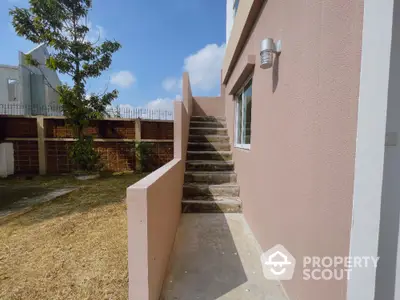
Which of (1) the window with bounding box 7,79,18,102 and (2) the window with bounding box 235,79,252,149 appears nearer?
(2) the window with bounding box 235,79,252,149

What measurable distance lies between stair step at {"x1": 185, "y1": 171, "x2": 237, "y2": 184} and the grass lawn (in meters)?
1.68

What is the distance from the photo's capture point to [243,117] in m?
4.64

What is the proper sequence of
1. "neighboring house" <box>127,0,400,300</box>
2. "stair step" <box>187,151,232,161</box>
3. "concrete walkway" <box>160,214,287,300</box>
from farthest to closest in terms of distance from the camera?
"stair step" <box>187,151,232,161</box>
"concrete walkway" <box>160,214,287,300</box>
"neighboring house" <box>127,0,400,300</box>

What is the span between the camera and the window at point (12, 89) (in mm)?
11297

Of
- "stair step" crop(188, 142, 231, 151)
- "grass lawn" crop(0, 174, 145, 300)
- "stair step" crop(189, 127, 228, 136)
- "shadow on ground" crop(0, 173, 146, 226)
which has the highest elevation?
"stair step" crop(189, 127, 228, 136)

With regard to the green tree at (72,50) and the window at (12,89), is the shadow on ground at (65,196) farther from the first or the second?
the window at (12,89)

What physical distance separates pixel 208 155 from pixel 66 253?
368 centimetres

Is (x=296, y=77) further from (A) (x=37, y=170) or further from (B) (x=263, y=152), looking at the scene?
(A) (x=37, y=170)

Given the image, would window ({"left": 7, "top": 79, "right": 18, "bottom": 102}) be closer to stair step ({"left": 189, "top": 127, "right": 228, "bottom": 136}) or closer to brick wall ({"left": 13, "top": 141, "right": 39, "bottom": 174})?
brick wall ({"left": 13, "top": 141, "right": 39, "bottom": 174})

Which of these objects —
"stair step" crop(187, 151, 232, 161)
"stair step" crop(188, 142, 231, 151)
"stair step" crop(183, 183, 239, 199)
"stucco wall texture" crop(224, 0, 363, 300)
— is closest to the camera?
"stucco wall texture" crop(224, 0, 363, 300)

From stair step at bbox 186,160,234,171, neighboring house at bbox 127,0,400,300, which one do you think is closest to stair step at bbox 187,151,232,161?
stair step at bbox 186,160,234,171

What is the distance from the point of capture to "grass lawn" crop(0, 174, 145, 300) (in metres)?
2.02

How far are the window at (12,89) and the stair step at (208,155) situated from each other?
12.9 m

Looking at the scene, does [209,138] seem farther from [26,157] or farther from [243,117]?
[26,157]
